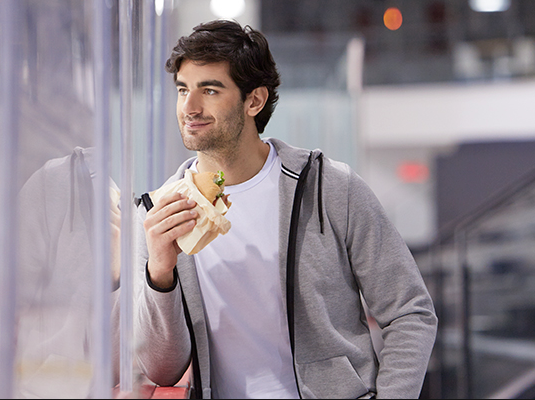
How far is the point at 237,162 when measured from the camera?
1435mm

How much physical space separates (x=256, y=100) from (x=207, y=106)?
20 centimetres

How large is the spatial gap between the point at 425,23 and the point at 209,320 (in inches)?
393

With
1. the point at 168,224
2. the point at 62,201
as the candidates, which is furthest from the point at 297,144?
the point at 62,201

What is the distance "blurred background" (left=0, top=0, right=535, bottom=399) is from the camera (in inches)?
28.4

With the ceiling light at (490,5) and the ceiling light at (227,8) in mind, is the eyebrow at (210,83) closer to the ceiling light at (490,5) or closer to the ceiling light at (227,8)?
the ceiling light at (227,8)

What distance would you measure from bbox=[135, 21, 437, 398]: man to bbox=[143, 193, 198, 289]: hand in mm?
103

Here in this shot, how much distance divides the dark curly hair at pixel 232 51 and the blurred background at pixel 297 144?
5.1 inches

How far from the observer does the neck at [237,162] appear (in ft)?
4.68

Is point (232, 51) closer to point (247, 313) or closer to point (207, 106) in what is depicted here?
point (207, 106)

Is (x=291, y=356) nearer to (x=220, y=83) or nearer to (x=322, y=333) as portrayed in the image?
(x=322, y=333)

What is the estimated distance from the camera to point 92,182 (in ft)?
2.91

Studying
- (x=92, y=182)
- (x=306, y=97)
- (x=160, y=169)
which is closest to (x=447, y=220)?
(x=306, y=97)

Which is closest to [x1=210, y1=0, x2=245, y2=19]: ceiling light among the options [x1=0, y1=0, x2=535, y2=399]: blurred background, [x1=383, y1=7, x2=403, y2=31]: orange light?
[x1=0, y1=0, x2=535, y2=399]: blurred background

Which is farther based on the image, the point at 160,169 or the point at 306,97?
the point at 306,97
